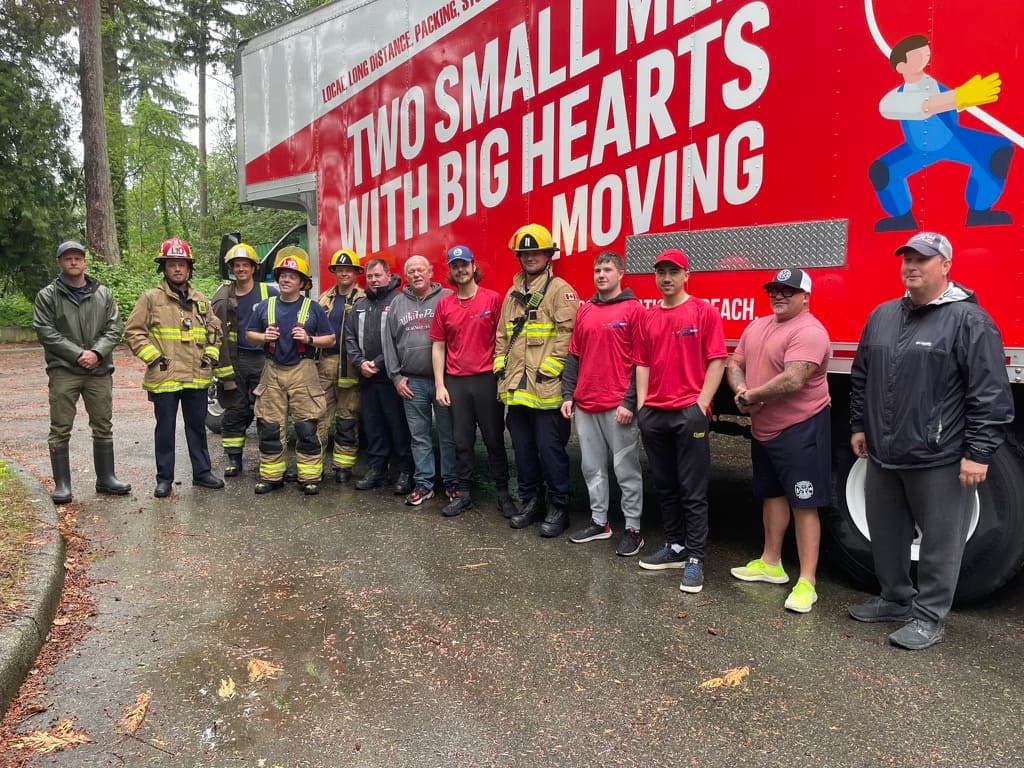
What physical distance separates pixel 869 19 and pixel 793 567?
9.51ft

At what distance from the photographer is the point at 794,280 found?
11.7ft

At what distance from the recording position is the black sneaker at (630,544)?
4547 mm

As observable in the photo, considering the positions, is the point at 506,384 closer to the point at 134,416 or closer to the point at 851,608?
the point at 851,608

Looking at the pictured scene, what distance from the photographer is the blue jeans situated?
→ 18.5 ft

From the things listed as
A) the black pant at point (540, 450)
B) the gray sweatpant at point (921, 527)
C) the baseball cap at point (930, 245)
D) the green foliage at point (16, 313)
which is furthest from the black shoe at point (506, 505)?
the green foliage at point (16, 313)

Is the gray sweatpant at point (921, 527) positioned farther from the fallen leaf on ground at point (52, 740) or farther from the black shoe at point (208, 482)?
the black shoe at point (208, 482)

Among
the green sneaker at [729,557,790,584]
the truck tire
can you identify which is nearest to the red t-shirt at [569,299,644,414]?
the green sneaker at [729,557,790,584]

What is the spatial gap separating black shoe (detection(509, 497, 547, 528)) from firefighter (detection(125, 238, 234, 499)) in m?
2.74

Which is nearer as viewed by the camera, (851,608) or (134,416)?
(851,608)

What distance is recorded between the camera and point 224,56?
26.1m

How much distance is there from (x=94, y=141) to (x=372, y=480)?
54.3 feet

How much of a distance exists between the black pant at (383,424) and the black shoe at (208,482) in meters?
1.24

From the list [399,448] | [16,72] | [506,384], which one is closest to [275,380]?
[399,448]

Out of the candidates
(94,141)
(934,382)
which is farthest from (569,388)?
(94,141)
